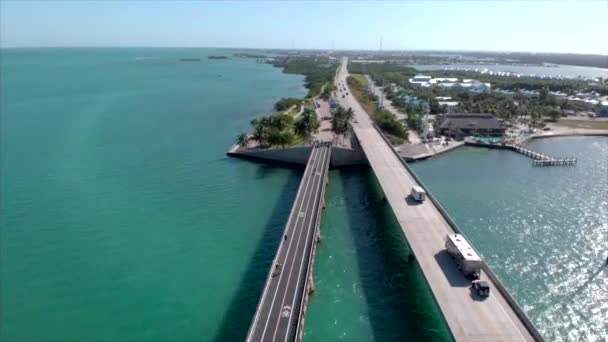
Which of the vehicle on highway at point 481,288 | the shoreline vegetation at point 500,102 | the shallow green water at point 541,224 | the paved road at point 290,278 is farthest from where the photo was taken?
the shoreline vegetation at point 500,102

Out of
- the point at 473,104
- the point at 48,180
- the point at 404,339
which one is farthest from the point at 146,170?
the point at 473,104

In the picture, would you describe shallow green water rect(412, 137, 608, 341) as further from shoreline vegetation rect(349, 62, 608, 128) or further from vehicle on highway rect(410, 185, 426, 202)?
shoreline vegetation rect(349, 62, 608, 128)

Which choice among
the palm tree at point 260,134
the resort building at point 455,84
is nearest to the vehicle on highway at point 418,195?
the palm tree at point 260,134

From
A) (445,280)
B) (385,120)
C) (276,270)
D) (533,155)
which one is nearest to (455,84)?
(385,120)

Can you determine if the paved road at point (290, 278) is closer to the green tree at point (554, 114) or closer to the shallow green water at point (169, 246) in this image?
the shallow green water at point (169, 246)

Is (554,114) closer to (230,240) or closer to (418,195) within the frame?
(418,195)

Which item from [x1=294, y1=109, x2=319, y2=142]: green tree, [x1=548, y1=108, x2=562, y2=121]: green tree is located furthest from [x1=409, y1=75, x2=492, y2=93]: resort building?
[x1=294, y1=109, x2=319, y2=142]: green tree
